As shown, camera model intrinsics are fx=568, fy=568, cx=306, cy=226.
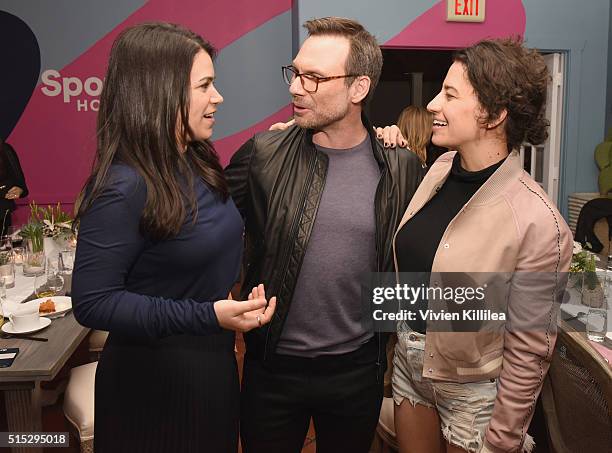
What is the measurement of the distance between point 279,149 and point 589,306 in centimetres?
167

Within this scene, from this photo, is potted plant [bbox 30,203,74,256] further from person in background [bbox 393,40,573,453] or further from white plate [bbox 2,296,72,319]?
person in background [bbox 393,40,573,453]

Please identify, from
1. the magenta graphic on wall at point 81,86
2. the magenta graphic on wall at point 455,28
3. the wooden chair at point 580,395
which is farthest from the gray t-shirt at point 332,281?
the magenta graphic on wall at point 81,86

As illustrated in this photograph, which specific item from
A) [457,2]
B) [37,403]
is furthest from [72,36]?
[37,403]

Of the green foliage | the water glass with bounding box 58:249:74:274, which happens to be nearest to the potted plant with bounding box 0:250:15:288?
the water glass with bounding box 58:249:74:274

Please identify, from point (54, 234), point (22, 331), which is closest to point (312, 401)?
point (22, 331)

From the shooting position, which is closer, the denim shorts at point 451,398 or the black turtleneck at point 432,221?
the denim shorts at point 451,398

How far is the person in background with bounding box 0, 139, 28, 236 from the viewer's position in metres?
5.04

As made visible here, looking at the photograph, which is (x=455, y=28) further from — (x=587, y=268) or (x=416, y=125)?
(x=587, y=268)

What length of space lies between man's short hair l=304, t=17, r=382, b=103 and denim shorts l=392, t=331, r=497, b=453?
2.86ft

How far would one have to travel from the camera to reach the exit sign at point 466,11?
5.55 metres

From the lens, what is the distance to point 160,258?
1.35 m

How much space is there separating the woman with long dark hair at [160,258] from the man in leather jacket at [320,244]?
0.86ft

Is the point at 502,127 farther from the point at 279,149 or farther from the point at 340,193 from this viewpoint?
the point at 279,149

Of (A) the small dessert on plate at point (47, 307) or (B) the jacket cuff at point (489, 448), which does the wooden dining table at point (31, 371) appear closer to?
(A) the small dessert on plate at point (47, 307)
